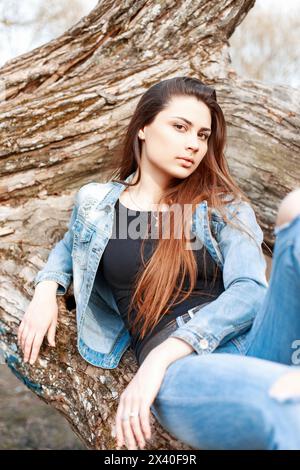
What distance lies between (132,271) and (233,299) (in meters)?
0.51

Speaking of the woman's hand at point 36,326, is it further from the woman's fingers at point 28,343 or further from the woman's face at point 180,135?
the woman's face at point 180,135

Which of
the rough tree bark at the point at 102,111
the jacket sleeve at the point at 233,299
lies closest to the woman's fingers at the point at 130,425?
the jacket sleeve at the point at 233,299

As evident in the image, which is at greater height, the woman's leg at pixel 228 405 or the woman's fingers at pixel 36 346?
the woman's leg at pixel 228 405

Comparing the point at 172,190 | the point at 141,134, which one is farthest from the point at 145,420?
the point at 141,134

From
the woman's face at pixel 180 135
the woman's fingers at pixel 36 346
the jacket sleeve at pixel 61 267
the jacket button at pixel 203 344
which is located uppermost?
the woman's face at pixel 180 135

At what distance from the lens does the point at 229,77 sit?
3.66 metres

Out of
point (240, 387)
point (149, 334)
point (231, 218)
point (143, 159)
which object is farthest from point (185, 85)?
point (240, 387)

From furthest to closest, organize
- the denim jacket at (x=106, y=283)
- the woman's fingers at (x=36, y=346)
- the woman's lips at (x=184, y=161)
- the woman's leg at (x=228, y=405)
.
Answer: the woman's lips at (x=184, y=161), the woman's fingers at (x=36, y=346), the denim jacket at (x=106, y=283), the woman's leg at (x=228, y=405)

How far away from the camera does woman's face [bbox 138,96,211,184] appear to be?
8.48 feet

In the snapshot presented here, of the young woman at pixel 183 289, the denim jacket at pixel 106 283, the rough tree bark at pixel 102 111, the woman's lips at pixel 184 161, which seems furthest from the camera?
the rough tree bark at pixel 102 111

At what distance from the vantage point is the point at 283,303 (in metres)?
1.80

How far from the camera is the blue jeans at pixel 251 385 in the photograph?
4.83 feet

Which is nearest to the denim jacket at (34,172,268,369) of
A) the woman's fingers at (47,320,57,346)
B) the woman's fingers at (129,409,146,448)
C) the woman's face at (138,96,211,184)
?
the woman's fingers at (47,320,57,346)

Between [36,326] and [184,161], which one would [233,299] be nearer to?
[184,161]
